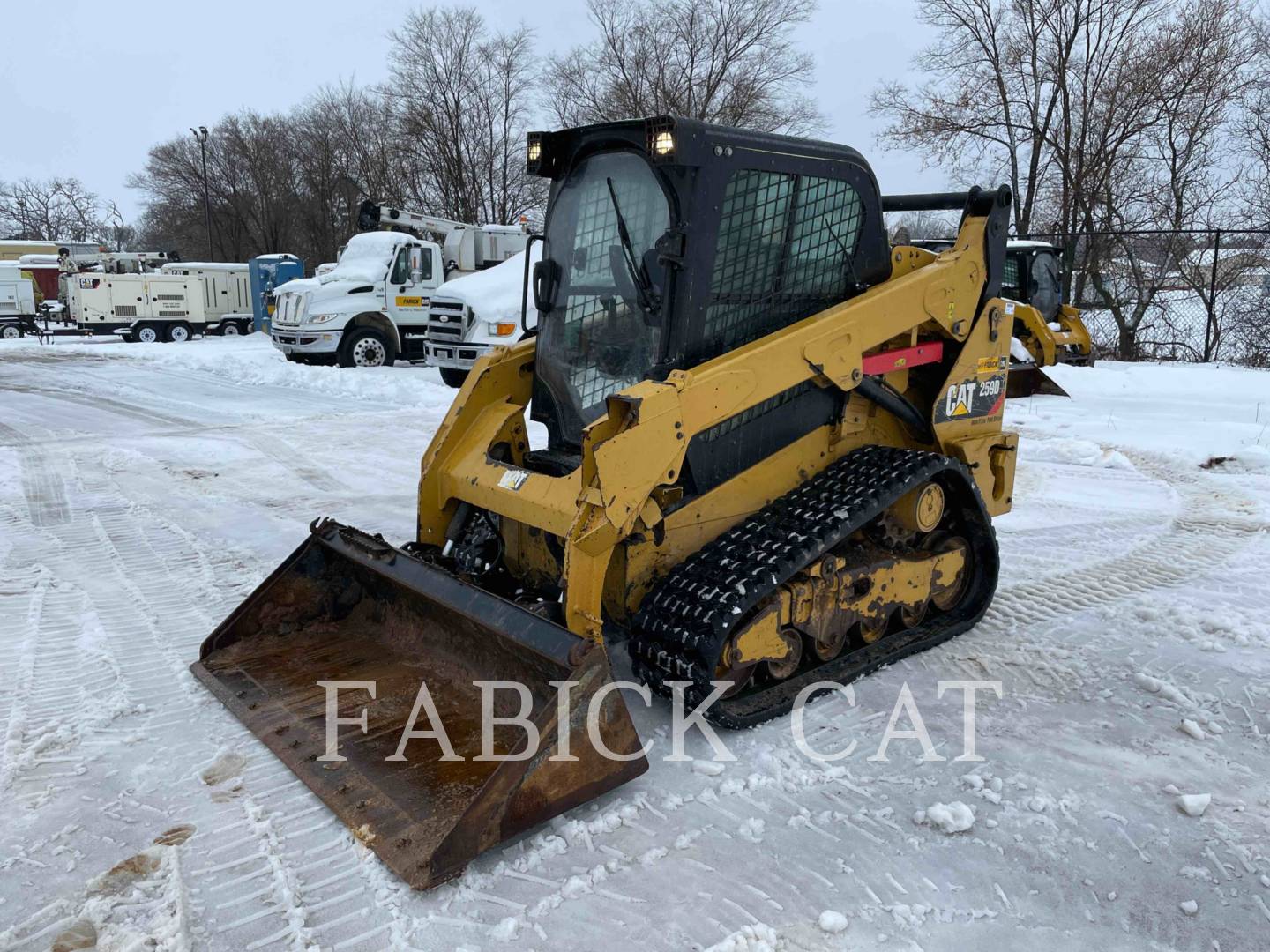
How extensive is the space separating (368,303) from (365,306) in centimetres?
8

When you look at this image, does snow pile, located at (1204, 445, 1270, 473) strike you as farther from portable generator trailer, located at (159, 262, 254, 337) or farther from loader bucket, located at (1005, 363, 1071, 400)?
portable generator trailer, located at (159, 262, 254, 337)

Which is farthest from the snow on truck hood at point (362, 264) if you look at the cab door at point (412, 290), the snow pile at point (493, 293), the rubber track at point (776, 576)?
the rubber track at point (776, 576)

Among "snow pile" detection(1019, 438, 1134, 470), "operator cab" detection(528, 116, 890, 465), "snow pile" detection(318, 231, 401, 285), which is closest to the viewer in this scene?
"operator cab" detection(528, 116, 890, 465)

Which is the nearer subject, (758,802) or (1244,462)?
(758,802)

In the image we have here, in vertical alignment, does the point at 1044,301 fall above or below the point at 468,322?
above

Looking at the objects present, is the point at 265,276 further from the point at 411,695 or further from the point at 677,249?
the point at 677,249

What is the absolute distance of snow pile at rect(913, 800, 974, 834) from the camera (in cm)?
300

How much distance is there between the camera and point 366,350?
53.9ft

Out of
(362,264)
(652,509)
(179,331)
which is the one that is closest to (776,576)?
(652,509)

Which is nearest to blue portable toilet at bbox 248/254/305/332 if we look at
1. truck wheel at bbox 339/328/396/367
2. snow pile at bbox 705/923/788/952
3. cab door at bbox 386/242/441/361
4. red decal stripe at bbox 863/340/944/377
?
cab door at bbox 386/242/441/361

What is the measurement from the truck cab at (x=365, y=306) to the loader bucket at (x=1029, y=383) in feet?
30.6

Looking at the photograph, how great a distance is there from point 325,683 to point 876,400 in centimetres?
275

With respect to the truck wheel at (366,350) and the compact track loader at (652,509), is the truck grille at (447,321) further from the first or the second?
the compact track loader at (652,509)

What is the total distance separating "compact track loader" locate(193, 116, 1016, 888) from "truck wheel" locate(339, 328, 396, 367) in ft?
40.9
